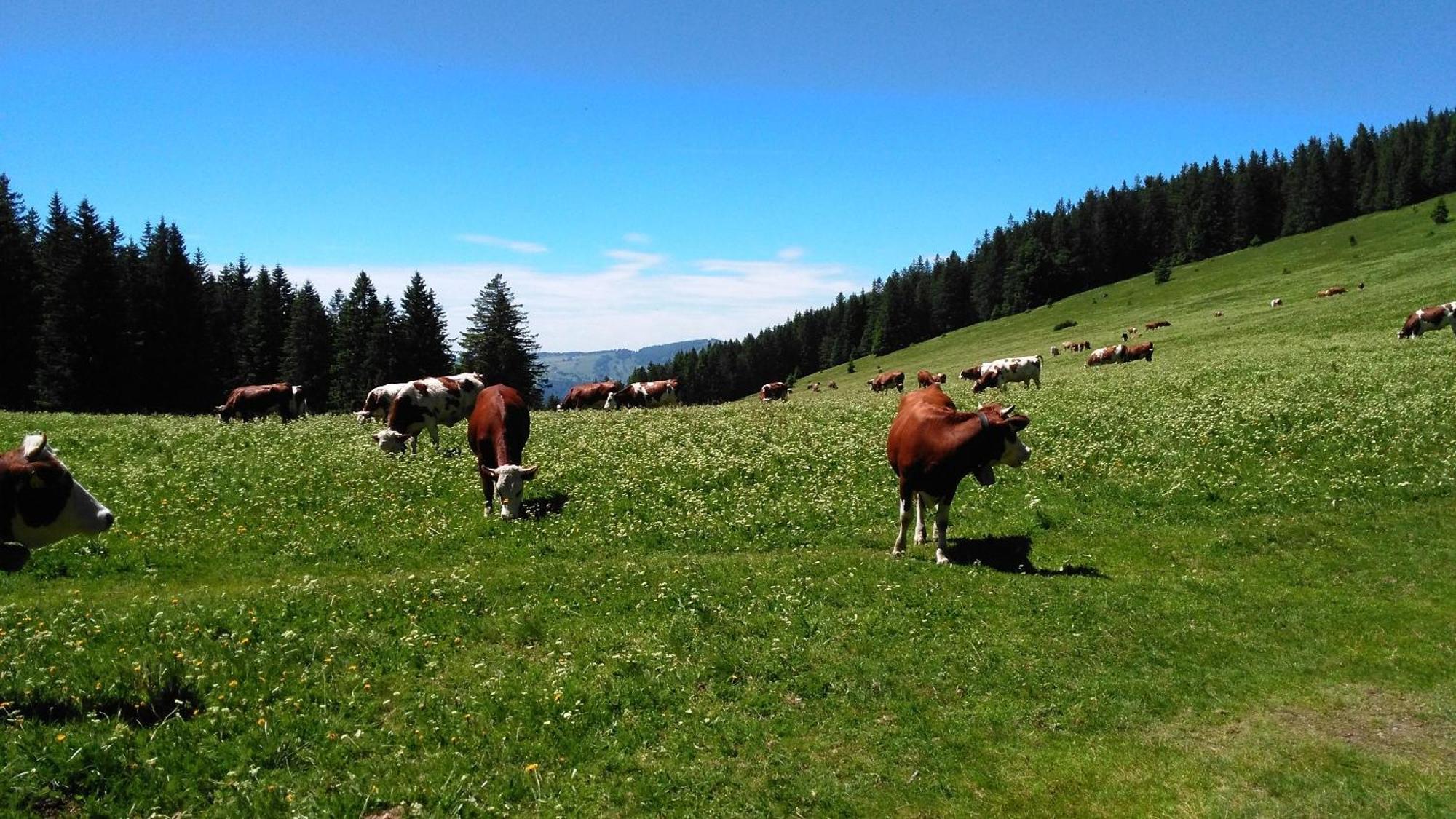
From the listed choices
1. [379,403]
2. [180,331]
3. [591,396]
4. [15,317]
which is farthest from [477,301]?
[379,403]

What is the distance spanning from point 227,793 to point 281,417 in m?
34.9

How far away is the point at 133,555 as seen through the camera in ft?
46.5

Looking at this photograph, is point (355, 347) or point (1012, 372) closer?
point (1012, 372)

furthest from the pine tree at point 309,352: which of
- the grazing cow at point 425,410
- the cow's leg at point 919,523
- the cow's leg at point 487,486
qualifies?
the cow's leg at point 919,523

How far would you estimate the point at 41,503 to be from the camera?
347 inches

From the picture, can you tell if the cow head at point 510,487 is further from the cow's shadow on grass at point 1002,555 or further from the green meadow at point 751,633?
the cow's shadow on grass at point 1002,555

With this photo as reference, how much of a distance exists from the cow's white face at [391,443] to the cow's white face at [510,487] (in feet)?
24.9

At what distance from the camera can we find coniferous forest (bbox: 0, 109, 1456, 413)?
6106cm

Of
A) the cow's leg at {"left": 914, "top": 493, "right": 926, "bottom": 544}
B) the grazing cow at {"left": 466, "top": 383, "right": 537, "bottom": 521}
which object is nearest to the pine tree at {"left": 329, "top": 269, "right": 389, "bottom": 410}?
the grazing cow at {"left": 466, "top": 383, "right": 537, "bottom": 521}

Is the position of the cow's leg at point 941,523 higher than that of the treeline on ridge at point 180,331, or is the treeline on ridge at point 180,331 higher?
the treeline on ridge at point 180,331

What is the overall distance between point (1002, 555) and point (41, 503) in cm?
1545

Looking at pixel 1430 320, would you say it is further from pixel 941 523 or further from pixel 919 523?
pixel 941 523

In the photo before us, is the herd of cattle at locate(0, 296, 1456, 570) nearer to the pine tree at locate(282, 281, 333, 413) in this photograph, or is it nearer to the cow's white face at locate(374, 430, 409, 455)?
the cow's white face at locate(374, 430, 409, 455)

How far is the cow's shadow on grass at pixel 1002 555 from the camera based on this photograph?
14781mm
